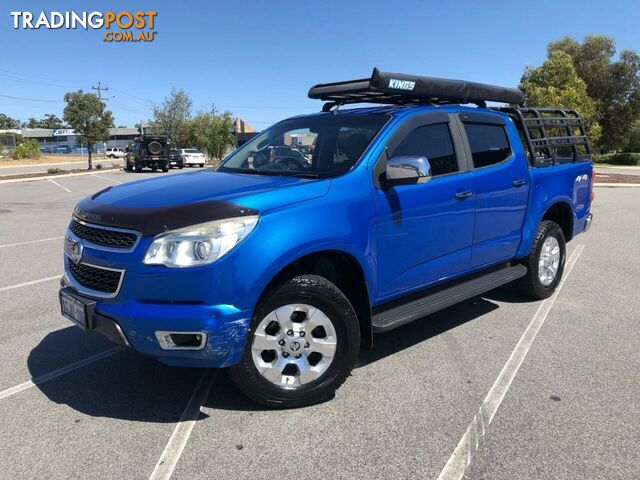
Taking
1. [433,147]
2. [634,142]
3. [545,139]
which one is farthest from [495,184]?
[634,142]

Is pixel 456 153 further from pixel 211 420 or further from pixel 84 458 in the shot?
pixel 84 458

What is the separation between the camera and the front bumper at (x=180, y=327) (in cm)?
278

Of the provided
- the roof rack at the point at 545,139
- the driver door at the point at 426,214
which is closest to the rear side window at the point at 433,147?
the driver door at the point at 426,214

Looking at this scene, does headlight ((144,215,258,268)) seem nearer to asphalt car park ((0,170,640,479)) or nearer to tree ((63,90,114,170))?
asphalt car park ((0,170,640,479))

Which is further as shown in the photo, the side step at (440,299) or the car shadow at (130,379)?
the side step at (440,299)

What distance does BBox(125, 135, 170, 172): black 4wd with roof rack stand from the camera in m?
33.2

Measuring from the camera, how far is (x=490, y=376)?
3.70m

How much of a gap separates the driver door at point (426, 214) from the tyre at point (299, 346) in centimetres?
52

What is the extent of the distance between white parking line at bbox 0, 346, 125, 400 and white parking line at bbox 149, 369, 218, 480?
898 mm

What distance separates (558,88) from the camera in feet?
83.1

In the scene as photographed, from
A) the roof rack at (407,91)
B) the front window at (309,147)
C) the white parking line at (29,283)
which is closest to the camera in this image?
the front window at (309,147)

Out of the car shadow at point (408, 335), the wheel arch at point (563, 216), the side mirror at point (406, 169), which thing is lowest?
the car shadow at point (408, 335)

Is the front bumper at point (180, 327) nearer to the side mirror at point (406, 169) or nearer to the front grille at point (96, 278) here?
the front grille at point (96, 278)

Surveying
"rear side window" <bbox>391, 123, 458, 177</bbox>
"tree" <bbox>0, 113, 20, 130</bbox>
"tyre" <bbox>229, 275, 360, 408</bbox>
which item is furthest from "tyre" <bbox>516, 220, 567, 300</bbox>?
"tree" <bbox>0, 113, 20, 130</bbox>
